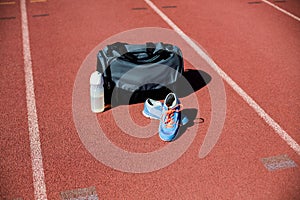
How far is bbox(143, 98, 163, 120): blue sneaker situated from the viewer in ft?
17.5

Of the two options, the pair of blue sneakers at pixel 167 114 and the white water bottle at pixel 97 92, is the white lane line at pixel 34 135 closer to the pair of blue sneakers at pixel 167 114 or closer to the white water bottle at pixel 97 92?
the white water bottle at pixel 97 92

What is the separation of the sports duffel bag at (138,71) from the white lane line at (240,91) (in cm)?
116

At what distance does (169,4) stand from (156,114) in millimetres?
5008

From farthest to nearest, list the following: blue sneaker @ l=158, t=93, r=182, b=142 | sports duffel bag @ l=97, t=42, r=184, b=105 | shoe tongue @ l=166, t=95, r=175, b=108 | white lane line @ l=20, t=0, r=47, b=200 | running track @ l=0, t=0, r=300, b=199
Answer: sports duffel bag @ l=97, t=42, r=184, b=105 < shoe tongue @ l=166, t=95, r=175, b=108 < blue sneaker @ l=158, t=93, r=182, b=142 < running track @ l=0, t=0, r=300, b=199 < white lane line @ l=20, t=0, r=47, b=200

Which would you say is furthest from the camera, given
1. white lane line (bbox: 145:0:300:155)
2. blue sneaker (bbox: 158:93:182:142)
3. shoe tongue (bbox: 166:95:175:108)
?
shoe tongue (bbox: 166:95:175:108)

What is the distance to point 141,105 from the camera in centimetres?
567

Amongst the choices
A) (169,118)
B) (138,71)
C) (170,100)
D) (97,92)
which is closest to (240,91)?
(170,100)

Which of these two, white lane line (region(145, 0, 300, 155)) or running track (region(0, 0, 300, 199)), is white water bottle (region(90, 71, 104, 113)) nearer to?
running track (region(0, 0, 300, 199))

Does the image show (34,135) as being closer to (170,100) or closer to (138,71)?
(138,71)

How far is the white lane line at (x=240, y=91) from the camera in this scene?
514 cm

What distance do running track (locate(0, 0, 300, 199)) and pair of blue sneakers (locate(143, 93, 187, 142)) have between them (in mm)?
145

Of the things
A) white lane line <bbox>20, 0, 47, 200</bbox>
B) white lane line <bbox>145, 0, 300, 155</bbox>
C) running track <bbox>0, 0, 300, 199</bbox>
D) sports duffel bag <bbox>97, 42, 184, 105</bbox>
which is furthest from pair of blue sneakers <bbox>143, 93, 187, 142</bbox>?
white lane line <bbox>20, 0, 47, 200</bbox>

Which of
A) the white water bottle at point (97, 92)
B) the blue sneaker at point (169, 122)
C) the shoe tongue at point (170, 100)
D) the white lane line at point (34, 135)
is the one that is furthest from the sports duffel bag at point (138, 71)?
the white lane line at point (34, 135)

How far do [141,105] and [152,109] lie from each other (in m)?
0.38
